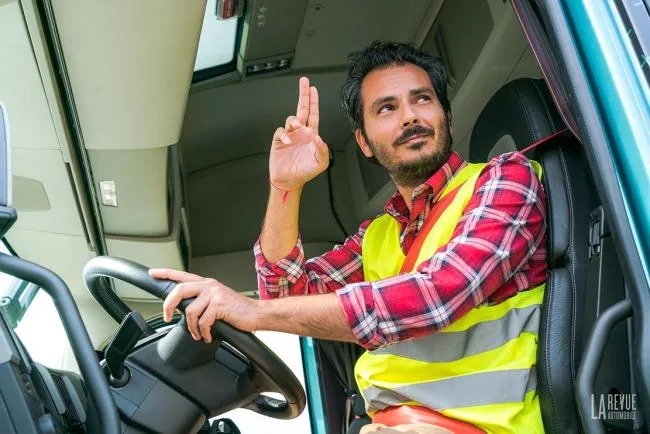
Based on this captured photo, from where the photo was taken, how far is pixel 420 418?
172 centimetres

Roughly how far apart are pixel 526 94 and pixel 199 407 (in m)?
1.06

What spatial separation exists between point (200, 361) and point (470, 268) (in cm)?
59

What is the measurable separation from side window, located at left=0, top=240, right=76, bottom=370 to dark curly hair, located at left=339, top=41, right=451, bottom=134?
1.09 meters

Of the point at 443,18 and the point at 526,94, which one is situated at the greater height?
the point at 443,18

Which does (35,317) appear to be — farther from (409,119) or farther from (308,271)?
(409,119)

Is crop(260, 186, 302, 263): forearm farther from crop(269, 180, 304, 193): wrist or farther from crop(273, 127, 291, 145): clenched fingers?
crop(273, 127, 291, 145): clenched fingers

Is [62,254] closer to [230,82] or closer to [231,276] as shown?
[231,276]

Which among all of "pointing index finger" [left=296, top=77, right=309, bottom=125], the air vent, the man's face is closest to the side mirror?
"pointing index finger" [left=296, top=77, right=309, bottom=125]

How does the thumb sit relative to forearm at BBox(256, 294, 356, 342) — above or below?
above

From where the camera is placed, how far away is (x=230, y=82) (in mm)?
3188

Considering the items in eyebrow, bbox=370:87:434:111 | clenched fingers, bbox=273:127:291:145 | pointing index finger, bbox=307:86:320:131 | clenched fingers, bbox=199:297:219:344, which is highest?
pointing index finger, bbox=307:86:320:131

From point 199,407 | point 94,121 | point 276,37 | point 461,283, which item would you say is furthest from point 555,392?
point 276,37

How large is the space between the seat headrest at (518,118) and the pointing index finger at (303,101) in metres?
0.49

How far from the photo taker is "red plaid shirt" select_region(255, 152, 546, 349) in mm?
1551
